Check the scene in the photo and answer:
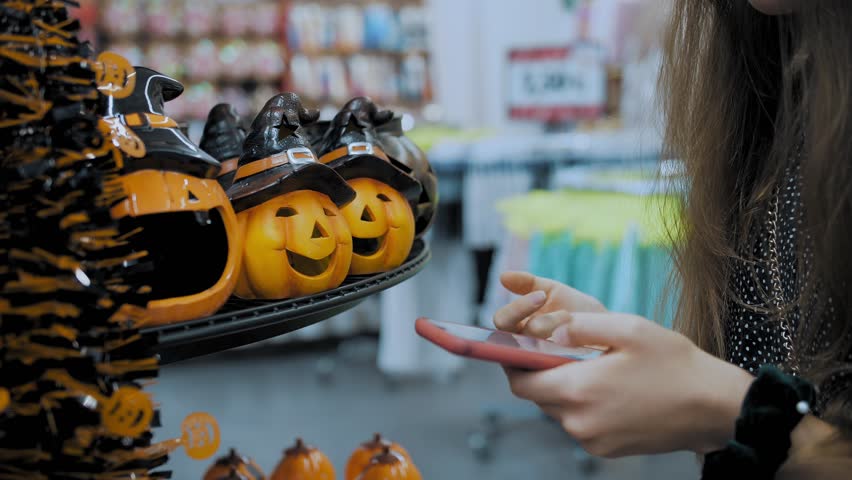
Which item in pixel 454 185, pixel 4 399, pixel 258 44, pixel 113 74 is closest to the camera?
pixel 4 399

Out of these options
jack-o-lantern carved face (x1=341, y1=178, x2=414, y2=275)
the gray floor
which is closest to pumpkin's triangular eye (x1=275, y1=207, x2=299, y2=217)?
jack-o-lantern carved face (x1=341, y1=178, x2=414, y2=275)

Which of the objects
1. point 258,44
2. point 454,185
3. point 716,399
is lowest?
point 454,185

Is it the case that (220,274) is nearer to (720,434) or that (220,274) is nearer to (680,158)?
(720,434)

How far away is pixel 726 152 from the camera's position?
96 cm

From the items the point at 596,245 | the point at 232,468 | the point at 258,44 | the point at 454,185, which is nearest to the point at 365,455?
the point at 232,468

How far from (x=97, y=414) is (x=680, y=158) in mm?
805

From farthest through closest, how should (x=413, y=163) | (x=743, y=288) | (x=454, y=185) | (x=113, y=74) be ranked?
1. (x=454, y=185)
2. (x=413, y=163)
3. (x=743, y=288)
4. (x=113, y=74)

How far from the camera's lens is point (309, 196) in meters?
0.83

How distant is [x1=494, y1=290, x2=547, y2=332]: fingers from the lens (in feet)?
2.45

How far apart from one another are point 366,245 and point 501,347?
404 mm

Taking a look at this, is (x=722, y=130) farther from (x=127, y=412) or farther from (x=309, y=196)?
(x=127, y=412)

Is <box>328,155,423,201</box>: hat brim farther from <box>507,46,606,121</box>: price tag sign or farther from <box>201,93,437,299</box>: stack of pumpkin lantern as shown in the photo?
<box>507,46,606,121</box>: price tag sign

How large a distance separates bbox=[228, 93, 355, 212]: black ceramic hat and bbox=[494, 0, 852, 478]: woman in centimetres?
23

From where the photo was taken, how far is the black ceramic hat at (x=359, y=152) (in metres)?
0.94
